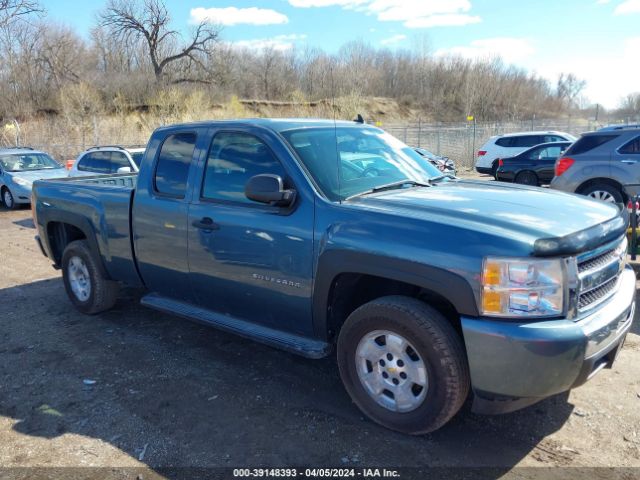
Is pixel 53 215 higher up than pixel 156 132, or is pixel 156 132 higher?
pixel 156 132

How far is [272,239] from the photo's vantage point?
364cm

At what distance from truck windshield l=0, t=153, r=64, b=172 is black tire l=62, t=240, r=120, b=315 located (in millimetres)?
11228

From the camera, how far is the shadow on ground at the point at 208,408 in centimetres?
312

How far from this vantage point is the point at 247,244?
3791 mm

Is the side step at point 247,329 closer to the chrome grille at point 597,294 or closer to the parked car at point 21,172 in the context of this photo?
the chrome grille at point 597,294

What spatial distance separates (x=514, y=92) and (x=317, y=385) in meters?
74.9

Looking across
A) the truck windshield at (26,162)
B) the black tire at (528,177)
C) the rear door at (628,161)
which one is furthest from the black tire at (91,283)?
the black tire at (528,177)

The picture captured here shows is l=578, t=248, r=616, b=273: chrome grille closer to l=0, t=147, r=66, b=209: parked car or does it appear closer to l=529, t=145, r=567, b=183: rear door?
l=529, t=145, r=567, b=183: rear door

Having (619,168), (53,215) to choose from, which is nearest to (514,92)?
(619,168)

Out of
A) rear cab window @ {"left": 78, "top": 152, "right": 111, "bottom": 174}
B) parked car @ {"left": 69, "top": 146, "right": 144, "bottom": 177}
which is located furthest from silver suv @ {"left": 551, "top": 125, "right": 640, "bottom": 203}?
rear cab window @ {"left": 78, "top": 152, "right": 111, "bottom": 174}

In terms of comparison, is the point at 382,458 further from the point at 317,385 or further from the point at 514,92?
the point at 514,92

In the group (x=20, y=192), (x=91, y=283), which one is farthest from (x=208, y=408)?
(x=20, y=192)

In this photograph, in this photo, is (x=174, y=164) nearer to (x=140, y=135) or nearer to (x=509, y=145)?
(x=509, y=145)

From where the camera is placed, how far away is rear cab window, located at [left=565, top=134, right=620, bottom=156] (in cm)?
905
